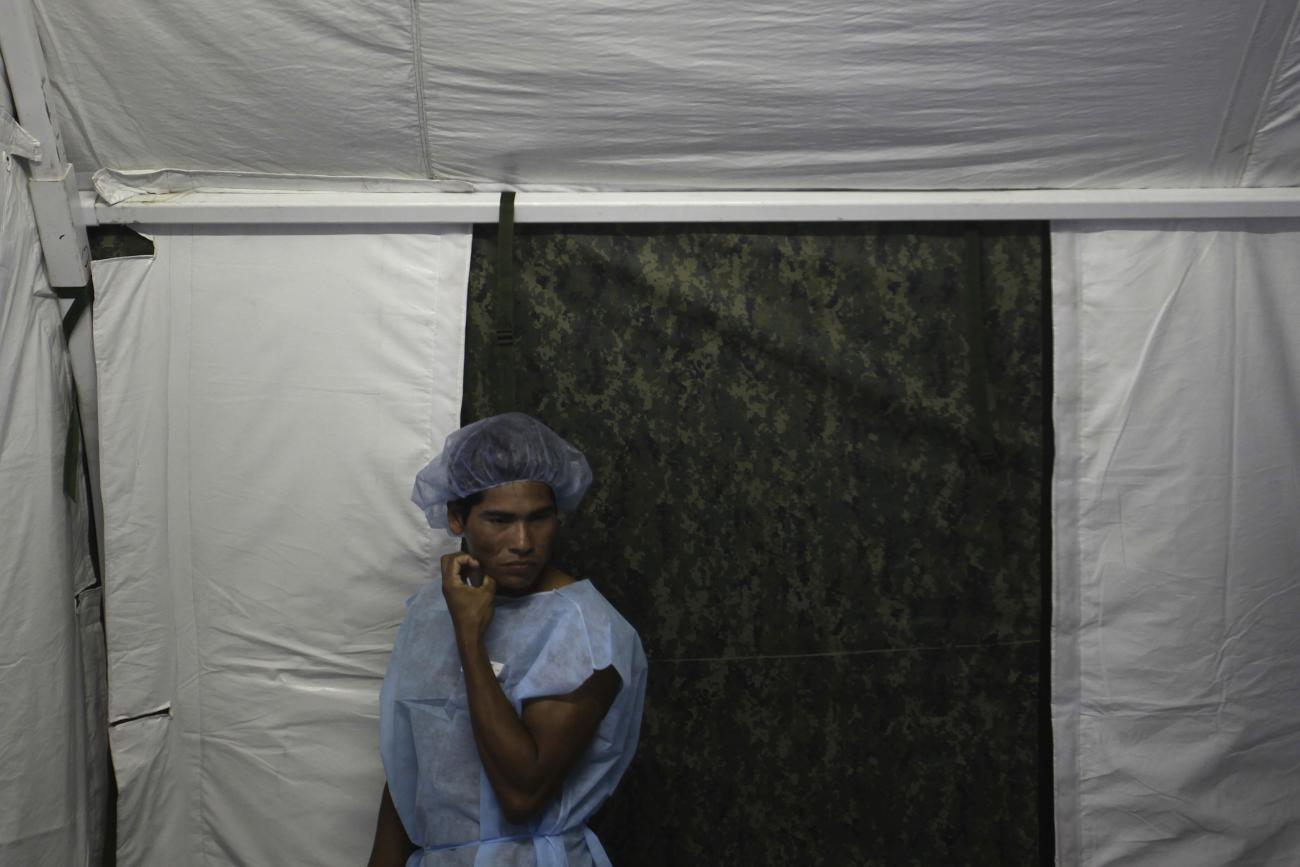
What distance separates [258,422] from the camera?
6.30 ft

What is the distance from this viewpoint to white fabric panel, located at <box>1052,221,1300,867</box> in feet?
6.42

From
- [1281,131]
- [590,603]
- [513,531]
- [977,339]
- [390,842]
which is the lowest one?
[390,842]

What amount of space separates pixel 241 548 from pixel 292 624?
0.15 meters

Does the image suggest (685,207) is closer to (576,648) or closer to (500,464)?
(500,464)

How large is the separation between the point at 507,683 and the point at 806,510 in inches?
24.8

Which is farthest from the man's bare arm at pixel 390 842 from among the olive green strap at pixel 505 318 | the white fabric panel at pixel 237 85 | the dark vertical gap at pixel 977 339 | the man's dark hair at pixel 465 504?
the dark vertical gap at pixel 977 339

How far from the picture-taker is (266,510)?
6.32 feet

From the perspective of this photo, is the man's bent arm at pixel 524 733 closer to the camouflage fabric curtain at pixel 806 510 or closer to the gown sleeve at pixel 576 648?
the gown sleeve at pixel 576 648

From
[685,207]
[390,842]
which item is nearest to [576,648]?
[390,842]

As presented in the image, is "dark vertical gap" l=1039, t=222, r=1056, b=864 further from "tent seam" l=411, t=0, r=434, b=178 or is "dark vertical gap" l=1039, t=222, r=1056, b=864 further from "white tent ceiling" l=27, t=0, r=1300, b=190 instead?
"tent seam" l=411, t=0, r=434, b=178

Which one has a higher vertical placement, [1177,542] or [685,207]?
[685,207]

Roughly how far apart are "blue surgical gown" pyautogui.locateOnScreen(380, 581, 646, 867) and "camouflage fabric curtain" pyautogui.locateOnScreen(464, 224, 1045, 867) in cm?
33

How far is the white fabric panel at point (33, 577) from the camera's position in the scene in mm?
1754

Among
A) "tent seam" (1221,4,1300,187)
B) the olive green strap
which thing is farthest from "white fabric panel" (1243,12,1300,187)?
the olive green strap
